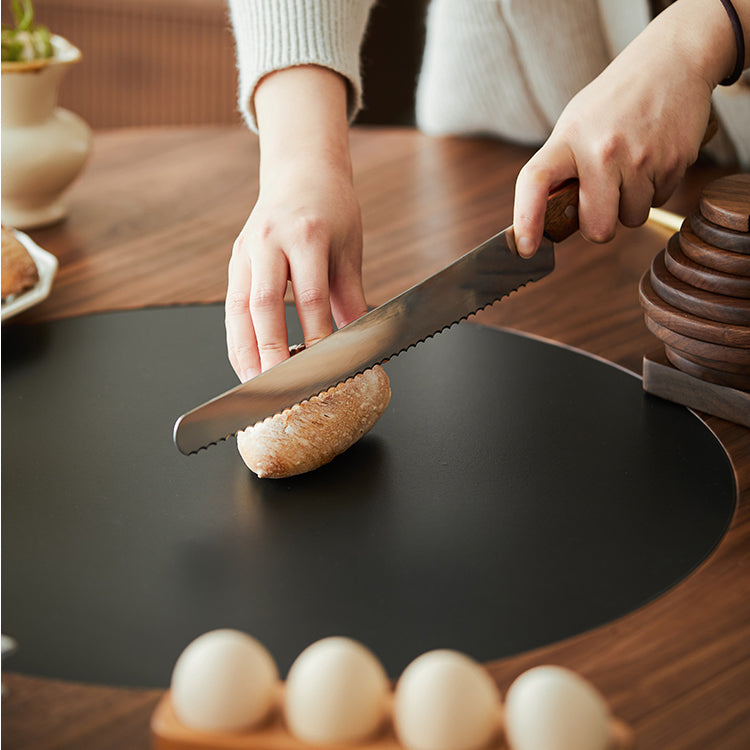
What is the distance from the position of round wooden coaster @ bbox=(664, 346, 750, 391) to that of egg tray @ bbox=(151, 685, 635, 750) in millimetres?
433

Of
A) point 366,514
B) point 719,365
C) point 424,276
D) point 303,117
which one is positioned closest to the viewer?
point 366,514

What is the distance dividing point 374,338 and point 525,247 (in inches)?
5.2

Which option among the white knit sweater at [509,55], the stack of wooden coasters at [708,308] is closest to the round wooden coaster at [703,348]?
the stack of wooden coasters at [708,308]

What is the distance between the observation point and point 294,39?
95cm

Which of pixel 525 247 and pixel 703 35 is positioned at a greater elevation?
pixel 703 35

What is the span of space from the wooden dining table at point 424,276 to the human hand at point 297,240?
165mm

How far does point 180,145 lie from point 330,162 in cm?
58

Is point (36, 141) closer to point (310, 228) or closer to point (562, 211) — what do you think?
point (310, 228)

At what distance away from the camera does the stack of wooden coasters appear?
737 mm

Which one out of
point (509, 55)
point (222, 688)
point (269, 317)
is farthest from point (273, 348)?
point (509, 55)

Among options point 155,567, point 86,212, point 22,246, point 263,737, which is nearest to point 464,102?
point 86,212

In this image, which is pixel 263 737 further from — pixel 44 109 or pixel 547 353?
pixel 44 109

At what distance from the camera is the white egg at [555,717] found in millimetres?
354

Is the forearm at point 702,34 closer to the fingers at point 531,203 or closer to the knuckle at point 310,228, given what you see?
the fingers at point 531,203
